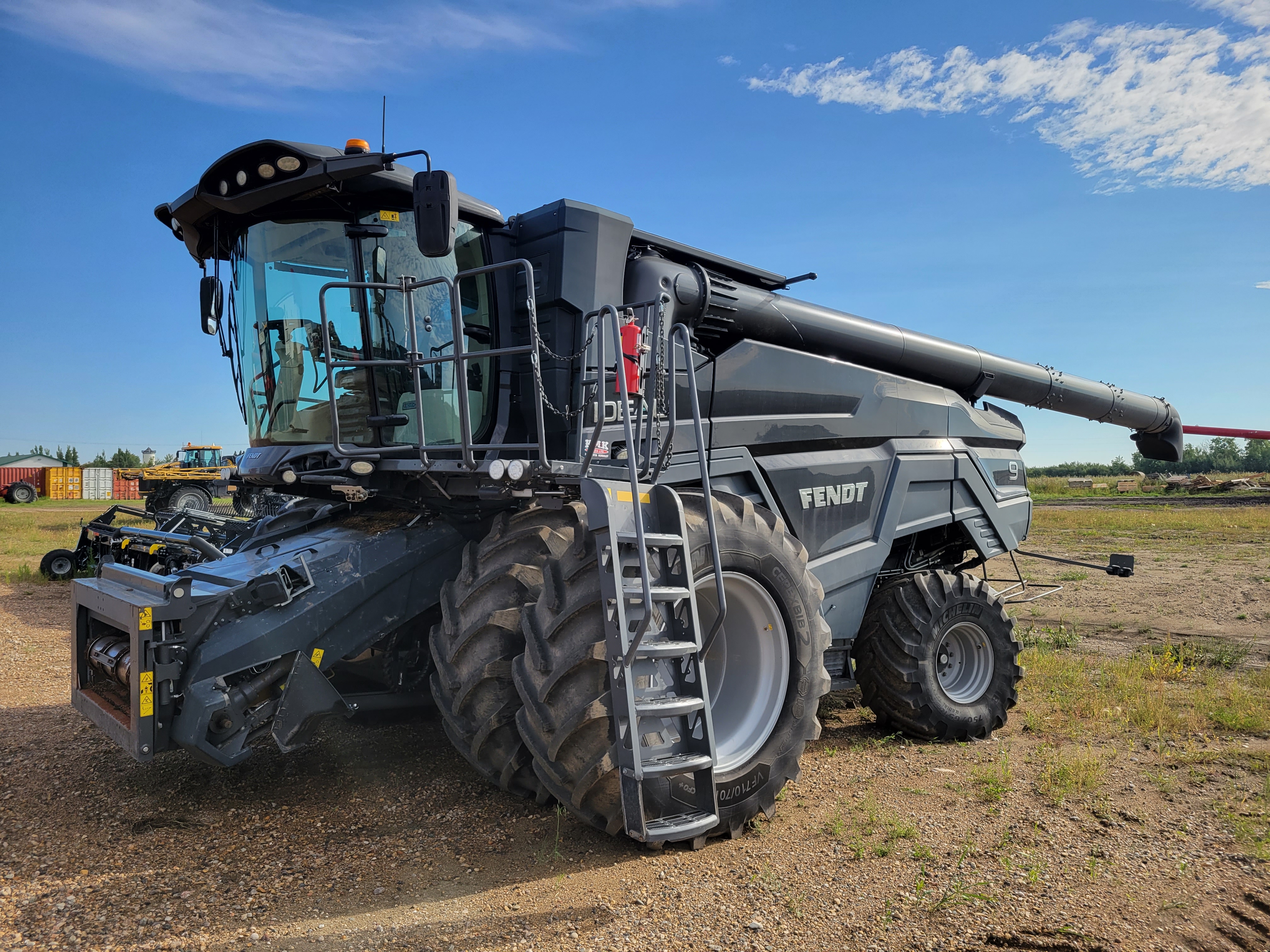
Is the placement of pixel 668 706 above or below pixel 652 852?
above

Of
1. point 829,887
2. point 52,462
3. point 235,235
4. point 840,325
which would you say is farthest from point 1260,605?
point 52,462

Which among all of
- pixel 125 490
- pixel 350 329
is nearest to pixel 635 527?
pixel 350 329

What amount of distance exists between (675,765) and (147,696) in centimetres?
A: 232

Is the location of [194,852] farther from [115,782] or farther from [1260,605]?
[1260,605]

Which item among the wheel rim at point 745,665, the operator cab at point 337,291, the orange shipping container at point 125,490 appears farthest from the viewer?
the orange shipping container at point 125,490

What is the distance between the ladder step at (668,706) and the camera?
3.54 metres

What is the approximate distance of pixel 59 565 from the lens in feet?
43.7

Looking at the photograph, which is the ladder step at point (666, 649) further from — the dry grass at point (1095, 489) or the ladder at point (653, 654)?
the dry grass at point (1095, 489)

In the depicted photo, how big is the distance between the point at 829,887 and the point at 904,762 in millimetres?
2128

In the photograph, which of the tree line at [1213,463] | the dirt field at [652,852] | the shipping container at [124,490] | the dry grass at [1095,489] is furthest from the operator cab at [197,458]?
the tree line at [1213,463]

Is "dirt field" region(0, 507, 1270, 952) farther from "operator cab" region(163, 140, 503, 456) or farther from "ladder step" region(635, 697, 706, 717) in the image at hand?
"operator cab" region(163, 140, 503, 456)

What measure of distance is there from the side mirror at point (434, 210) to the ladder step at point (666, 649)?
2009 mm

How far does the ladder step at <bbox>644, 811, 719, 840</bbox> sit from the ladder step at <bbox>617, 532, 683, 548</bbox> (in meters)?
1.15

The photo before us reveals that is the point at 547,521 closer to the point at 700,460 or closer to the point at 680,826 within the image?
the point at 700,460
